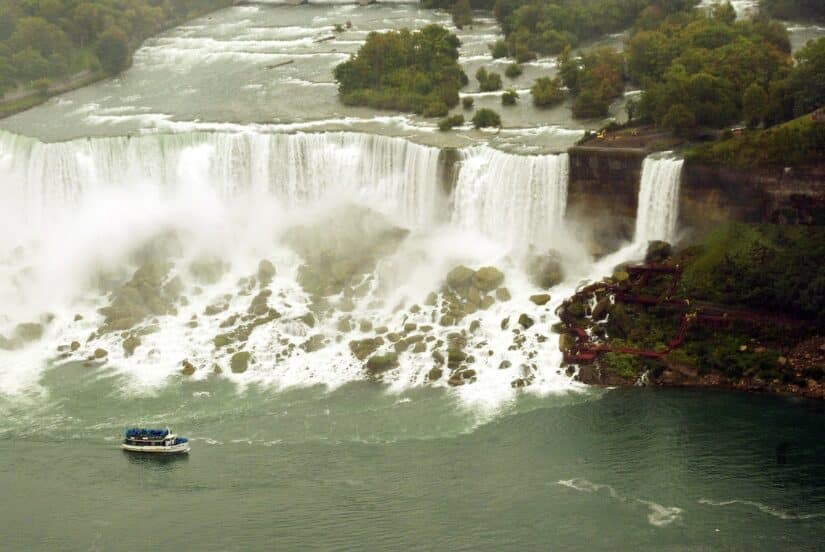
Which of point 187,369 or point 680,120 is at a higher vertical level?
point 680,120

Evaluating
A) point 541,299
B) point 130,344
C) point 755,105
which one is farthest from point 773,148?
point 130,344

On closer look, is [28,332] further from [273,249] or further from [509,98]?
[509,98]

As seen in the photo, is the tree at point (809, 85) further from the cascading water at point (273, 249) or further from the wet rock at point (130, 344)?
the wet rock at point (130, 344)

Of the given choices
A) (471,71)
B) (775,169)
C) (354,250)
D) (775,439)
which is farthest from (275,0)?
(775,439)

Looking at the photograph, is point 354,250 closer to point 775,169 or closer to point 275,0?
point 775,169

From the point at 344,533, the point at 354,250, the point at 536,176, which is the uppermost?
the point at 536,176
